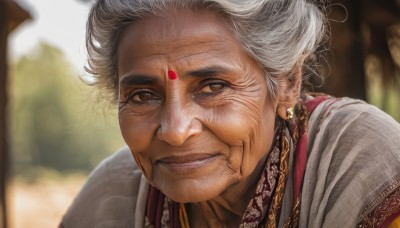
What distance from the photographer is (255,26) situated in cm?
261

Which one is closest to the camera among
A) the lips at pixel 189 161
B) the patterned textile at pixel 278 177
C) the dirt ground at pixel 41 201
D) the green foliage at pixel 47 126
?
the lips at pixel 189 161

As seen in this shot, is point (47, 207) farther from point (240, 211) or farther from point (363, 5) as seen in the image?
point (240, 211)

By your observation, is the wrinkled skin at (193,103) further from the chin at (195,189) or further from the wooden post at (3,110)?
the wooden post at (3,110)

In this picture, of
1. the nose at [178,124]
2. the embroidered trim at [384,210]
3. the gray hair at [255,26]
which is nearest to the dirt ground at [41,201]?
the gray hair at [255,26]

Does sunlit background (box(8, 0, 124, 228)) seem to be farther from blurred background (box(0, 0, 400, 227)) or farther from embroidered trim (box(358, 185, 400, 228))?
embroidered trim (box(358, 185, 400, 228))

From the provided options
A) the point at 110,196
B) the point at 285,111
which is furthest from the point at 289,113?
the point at 110,196

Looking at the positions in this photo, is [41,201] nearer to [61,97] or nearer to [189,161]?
[61,97]

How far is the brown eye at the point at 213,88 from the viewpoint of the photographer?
8.37 feet

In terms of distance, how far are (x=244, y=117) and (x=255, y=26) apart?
14.2 inches

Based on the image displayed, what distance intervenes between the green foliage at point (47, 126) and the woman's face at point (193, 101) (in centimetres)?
2099

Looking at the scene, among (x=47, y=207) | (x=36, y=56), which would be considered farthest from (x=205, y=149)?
(x=36, y=56)

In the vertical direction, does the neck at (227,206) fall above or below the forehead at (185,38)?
below

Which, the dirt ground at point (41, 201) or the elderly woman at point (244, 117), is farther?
the dirt ground at point (41, 201)

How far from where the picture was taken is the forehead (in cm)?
250
